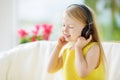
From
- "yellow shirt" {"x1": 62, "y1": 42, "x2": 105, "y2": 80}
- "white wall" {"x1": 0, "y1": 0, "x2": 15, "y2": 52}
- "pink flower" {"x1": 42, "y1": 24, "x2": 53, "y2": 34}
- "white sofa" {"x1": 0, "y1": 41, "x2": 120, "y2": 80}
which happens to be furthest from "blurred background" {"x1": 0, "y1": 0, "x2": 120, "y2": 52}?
"yellow shirt" {"x1": 62, "y1": 42, "x2": 105, "y2": 80}

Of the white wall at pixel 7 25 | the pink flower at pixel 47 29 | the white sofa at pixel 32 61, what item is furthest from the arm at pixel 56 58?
the white wall at pixel 7 25

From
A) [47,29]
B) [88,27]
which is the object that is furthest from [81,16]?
[47,29]

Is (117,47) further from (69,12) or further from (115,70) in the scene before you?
(69,12)

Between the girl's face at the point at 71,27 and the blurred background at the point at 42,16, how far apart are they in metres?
1.16

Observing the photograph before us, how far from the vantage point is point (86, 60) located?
129cm

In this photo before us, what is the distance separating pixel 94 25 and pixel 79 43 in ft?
0.36

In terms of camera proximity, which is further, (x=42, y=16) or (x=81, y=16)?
(x=42, y=16)

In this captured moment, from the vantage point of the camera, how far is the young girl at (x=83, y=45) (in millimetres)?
1285

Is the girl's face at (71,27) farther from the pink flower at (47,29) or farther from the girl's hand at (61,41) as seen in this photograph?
the pink flower at (47,29)

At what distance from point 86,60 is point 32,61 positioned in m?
0.64

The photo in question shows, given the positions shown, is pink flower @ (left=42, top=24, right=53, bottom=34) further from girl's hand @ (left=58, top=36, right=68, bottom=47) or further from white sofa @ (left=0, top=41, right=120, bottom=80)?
girl's hand @ (left=58, top=36, right=68, bottom=47)

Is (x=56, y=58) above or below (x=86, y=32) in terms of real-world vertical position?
below

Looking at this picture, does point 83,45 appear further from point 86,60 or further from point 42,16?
point 42,16

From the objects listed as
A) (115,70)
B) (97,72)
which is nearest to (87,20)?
(97,72)
